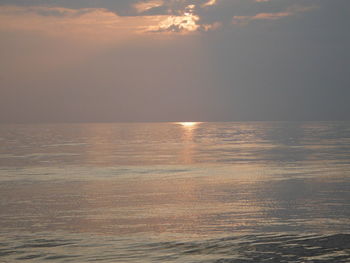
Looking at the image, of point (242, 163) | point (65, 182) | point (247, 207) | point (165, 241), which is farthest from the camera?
point (242, 163)

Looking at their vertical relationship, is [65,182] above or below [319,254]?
above

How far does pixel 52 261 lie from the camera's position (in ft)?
50.2

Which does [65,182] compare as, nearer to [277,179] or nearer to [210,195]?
[210,195]

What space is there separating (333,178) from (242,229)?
18884 millimetres

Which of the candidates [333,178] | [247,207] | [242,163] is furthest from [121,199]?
[242,163]

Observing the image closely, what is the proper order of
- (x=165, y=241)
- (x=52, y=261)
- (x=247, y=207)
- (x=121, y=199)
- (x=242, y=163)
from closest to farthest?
(x=52, y=261) < (x=165, y=241) < (x=247, y=207) < (x=121, y=199) < (x=242, y=163)

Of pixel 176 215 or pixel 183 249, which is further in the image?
pixel 176 215

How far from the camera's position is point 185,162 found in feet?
175

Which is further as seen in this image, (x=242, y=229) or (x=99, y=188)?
(x=99, y=188)

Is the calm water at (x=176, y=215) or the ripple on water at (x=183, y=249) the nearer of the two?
the ripple on water at (x=183, y=249)

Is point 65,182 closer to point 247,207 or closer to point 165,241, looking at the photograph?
point 247,207

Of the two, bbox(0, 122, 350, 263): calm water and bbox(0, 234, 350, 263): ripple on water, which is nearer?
→ bbox(0, 234, 350, 263): ripple on water

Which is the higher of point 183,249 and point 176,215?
point 176,215

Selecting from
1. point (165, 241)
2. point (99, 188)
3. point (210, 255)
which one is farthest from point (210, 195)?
point (210, 255)
